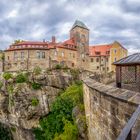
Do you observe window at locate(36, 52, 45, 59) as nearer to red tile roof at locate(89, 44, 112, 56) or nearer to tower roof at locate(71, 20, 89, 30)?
tower roof at locate(71, 20, 89, 30)

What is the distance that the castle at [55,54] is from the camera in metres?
39.8

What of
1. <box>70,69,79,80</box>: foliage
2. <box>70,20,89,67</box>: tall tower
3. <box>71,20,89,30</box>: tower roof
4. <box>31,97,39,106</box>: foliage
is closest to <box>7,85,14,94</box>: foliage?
<box>31,97,39,106</box>: foliage

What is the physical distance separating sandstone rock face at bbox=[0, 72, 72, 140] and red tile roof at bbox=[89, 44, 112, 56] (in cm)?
1966

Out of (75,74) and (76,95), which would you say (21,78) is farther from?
(76,95)

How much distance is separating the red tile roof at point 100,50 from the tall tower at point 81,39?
618cm

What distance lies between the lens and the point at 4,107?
32.3m

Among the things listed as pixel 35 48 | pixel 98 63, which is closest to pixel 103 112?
pixel 35 48

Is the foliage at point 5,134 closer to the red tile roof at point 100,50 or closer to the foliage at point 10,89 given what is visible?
the foliage at point 10,89

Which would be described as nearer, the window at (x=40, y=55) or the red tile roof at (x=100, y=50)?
the window at (x=40, y=55)

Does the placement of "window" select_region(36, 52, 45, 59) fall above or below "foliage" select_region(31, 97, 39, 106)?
above

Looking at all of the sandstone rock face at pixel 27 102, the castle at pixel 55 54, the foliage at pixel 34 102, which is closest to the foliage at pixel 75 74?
the sandstone rock face at pixel 27 102

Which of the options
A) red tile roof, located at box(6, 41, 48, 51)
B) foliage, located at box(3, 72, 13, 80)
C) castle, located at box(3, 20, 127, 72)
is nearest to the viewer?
foliage, located at box(3, 72, 13, 80)

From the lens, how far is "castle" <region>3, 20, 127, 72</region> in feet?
131

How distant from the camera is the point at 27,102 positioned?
30.1 m
